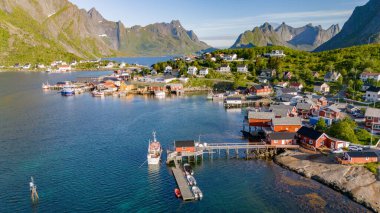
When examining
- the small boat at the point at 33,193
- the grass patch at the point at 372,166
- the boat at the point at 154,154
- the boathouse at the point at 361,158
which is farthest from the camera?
the boat at the point at 154,154

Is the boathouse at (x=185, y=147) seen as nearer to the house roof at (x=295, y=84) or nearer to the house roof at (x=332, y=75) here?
the house roof at (x=295, y=84)

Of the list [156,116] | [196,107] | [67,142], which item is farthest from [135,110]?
[67,142]

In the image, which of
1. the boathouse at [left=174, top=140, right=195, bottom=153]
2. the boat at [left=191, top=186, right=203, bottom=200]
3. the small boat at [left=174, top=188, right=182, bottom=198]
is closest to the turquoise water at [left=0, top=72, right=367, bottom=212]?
the small boat at [left=174, top=188, right=182, bottom=198]

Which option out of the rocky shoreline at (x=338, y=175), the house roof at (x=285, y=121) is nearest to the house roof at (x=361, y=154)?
the rocky shoreline at (x=338, y=175)

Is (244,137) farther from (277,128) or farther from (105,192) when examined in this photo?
(105,192)

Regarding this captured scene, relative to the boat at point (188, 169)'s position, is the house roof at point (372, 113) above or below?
above

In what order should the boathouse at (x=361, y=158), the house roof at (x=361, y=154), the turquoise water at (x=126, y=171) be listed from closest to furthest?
the turquoise water at (x=126, y=171), the boathouse at (x=361, y=158), the house roof at (x=361, y=154)
